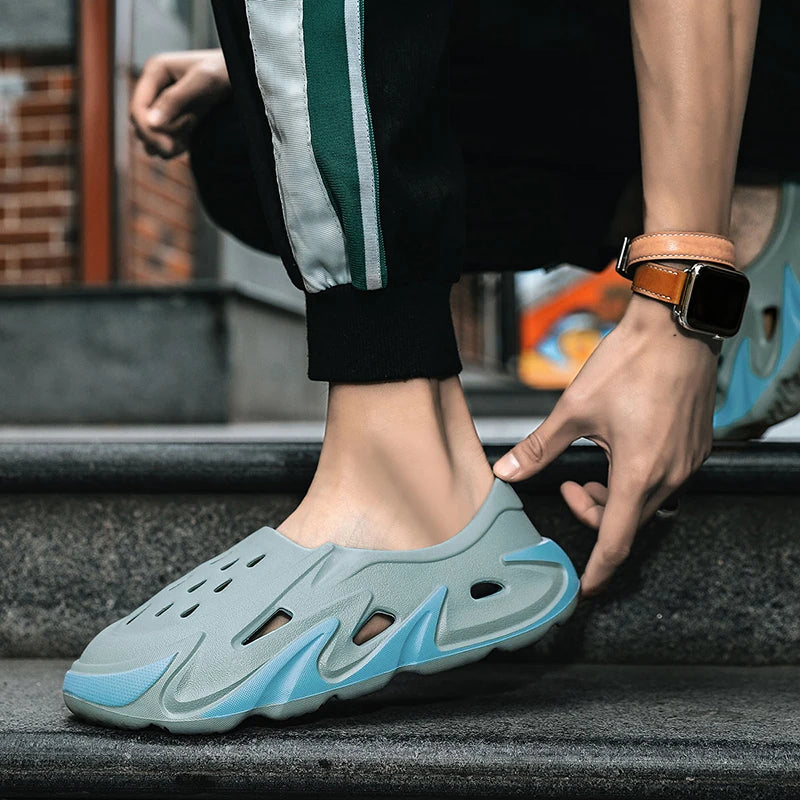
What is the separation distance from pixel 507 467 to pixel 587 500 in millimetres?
73

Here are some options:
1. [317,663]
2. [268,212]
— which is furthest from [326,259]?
[317,663]

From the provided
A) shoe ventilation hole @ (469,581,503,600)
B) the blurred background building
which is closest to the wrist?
shoe ventilation hole @ (469,581,503,600)

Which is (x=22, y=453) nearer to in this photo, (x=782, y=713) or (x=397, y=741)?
(x=397, y=741)

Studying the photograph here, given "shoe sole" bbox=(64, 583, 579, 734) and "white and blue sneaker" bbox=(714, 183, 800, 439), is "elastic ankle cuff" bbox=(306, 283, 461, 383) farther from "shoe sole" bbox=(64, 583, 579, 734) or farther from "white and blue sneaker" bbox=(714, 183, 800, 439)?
"white and blue sneaker" bbox=(714, 183, 800, 439)

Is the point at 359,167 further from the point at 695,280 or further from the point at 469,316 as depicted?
the point at 469,316

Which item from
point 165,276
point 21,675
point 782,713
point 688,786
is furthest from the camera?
point 165,276

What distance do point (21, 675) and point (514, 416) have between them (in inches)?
114

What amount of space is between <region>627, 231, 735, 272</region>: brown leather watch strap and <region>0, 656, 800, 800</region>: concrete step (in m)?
0.31

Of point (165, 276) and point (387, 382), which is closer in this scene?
point (387, 382)

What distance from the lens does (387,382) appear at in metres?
0.67

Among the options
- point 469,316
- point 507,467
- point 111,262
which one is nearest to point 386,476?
point 507,467

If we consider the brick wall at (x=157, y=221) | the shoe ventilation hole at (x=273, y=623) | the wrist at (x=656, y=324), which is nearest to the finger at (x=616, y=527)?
the wrist at (x=656, y=324)

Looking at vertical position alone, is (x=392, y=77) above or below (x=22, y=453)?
above

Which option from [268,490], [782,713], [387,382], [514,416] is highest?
[387,382]
